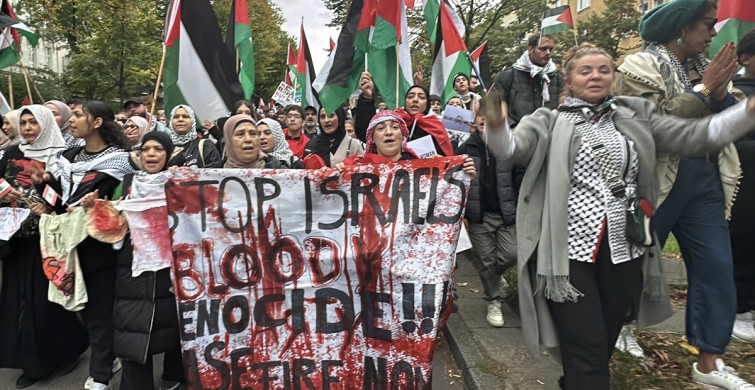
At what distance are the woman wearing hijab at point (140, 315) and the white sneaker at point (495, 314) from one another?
245 centimetres

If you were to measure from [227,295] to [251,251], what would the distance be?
0.29 meters

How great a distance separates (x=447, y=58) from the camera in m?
6.08

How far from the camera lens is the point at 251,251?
307 cm

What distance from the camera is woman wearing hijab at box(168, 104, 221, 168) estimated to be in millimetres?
4664

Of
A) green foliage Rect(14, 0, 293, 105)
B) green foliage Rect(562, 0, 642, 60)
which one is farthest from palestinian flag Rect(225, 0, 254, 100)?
green foliage Rect(562, 0, 642, 60)

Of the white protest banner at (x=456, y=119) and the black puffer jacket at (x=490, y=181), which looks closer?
the black puffer jacket at (x=490, y=181)

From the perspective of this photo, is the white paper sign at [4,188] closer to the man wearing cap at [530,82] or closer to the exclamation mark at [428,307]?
the exclamation mark at [428,307]

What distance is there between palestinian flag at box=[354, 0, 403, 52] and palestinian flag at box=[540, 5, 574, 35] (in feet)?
16.5

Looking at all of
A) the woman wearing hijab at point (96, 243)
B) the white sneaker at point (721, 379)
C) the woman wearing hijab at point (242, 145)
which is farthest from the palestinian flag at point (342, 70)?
the white sneaker at point (721, 379)

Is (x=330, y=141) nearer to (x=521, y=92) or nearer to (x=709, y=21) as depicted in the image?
(x=521, y=92)

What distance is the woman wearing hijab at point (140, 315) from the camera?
9.80ft

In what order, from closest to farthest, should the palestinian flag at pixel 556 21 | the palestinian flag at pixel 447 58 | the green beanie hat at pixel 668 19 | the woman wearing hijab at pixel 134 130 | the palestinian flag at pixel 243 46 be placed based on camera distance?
the green beanie hat at pixel 668 19 < the palestinian flag at pixel 447 58 < the woman wearing hijab at pixel 134 130 < the palestinian flag at pixel 243 46 < the palestinian flag at pixel 556 21

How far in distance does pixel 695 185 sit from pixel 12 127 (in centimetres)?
508

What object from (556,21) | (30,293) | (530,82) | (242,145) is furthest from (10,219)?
(556,21)
